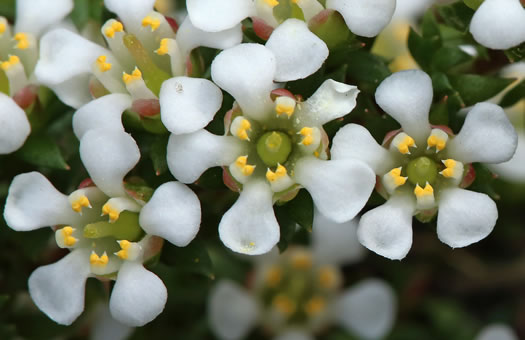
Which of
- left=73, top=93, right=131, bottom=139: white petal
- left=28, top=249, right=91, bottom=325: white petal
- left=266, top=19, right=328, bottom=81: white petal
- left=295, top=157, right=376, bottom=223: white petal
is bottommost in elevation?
left=28, top=249, right=91, bottom=325: white petal

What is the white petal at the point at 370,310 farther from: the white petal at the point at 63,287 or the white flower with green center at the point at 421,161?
the white petal at the point at 63,287

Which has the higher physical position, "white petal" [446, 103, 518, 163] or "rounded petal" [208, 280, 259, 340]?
"white petal" [446, 103, 518, 163]

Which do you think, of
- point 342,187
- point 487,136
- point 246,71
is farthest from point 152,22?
point 487,136

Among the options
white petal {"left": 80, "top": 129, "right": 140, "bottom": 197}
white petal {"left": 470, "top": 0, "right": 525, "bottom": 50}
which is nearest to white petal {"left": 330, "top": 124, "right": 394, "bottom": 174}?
white petal {"left": 470, "top": 0, "right": 525, "bottom": 50}

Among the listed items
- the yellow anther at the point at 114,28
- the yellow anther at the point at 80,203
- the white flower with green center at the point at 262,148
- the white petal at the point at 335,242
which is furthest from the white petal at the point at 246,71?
the white petal at the point at 335,242

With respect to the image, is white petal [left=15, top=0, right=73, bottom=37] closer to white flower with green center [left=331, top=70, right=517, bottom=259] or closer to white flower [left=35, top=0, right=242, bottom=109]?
white flower [left=35, top=0, right=242, bottom=109]

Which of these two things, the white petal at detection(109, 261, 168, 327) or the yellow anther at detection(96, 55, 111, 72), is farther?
the yellow anther at detection(96, 55, 111, 72)
